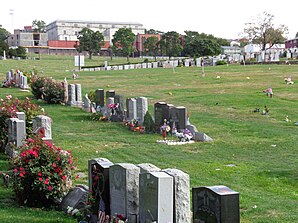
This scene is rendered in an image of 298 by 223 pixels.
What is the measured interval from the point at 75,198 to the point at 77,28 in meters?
170

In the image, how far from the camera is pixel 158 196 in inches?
286

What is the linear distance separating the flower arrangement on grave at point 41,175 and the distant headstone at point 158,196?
9.36 feet

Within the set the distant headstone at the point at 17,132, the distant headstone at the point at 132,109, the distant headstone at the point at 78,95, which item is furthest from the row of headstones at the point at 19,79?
the distant headstone at the point at 17,132

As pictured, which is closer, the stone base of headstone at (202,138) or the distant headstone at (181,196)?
the distant headstone at (181,196)

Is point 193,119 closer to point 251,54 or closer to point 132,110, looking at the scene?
point 132,110

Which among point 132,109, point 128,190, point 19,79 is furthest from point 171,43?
point 128,190

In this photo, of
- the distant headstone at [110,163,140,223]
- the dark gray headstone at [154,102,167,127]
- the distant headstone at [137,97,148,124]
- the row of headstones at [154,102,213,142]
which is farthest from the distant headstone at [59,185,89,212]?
the distant headstone at [137,97,148,124]

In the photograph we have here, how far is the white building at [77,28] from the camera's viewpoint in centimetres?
16975

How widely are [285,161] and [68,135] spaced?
308 inches

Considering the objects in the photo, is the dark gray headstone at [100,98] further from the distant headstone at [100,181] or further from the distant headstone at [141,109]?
the distant headstone at [100,181]

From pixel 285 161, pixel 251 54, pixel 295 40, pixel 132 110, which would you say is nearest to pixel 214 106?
pixel 132 110

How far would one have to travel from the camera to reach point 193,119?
23.3 m

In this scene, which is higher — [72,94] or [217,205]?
[217,205]

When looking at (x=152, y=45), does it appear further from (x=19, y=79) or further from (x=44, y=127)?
(x=44, y=127)
